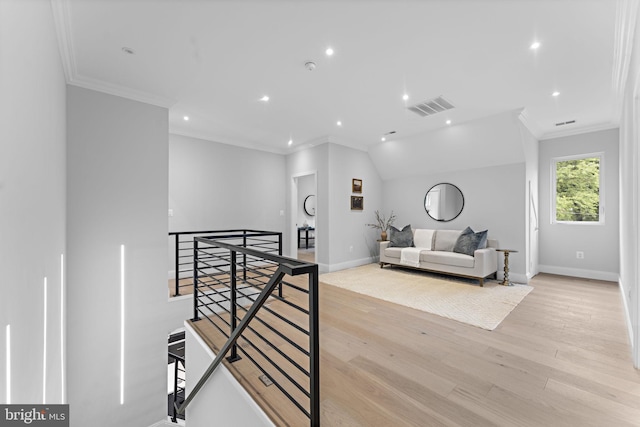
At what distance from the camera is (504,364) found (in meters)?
2.05

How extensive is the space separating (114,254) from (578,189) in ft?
24.7

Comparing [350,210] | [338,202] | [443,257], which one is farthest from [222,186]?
[443,257]

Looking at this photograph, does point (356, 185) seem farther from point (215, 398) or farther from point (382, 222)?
point (215, 398)

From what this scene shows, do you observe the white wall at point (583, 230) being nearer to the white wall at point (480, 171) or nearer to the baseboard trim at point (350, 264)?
the white wall at point (480, 171)

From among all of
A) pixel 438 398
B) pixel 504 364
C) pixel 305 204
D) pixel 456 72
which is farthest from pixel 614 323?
pixel 305 204

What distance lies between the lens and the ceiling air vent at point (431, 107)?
380 centimetres

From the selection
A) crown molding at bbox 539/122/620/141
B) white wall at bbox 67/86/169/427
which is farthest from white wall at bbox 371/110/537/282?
white wall at bbox 67/86/169/427

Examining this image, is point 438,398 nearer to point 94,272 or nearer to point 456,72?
point 456,72

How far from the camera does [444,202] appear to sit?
226 inches

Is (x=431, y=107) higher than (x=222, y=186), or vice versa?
(x=431, y=107)

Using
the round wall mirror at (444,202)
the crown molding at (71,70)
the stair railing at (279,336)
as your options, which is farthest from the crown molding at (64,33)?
the round wall mirror at (444,202)

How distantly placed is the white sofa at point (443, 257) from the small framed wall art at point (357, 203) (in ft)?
3.08

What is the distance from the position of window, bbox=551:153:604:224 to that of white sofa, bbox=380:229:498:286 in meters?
1.62

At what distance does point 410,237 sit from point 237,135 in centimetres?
410
